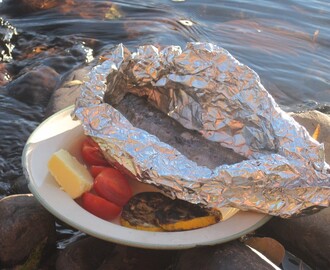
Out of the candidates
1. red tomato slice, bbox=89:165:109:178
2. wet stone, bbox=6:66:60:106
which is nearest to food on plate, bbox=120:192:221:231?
red tomato slice, bbox=89:165:109:178

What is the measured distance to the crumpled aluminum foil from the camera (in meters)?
2.19

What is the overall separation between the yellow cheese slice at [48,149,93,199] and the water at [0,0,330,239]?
1.29 m

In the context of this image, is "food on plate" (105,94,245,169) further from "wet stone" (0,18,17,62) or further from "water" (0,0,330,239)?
"wet stone" (0,18,17,62)

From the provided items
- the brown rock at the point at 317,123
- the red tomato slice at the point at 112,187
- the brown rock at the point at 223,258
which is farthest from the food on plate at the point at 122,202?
the brown rock at the point at 317,123

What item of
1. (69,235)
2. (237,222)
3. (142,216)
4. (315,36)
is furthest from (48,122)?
(315,36)

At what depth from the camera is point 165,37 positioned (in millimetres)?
5145

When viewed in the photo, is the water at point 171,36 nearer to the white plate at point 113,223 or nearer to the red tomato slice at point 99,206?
the white plate at point 113,223

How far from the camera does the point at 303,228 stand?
2.56 metres

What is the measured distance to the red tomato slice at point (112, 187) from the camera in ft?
7.82

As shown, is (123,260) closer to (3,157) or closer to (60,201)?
(60,201)

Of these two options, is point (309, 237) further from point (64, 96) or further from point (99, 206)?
point (64, 96)

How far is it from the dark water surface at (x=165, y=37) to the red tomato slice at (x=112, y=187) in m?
1.32

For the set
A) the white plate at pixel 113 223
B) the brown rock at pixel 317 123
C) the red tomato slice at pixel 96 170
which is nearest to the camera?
the white plate at pixel 113 223

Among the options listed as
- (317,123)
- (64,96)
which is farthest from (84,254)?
(317,123)
